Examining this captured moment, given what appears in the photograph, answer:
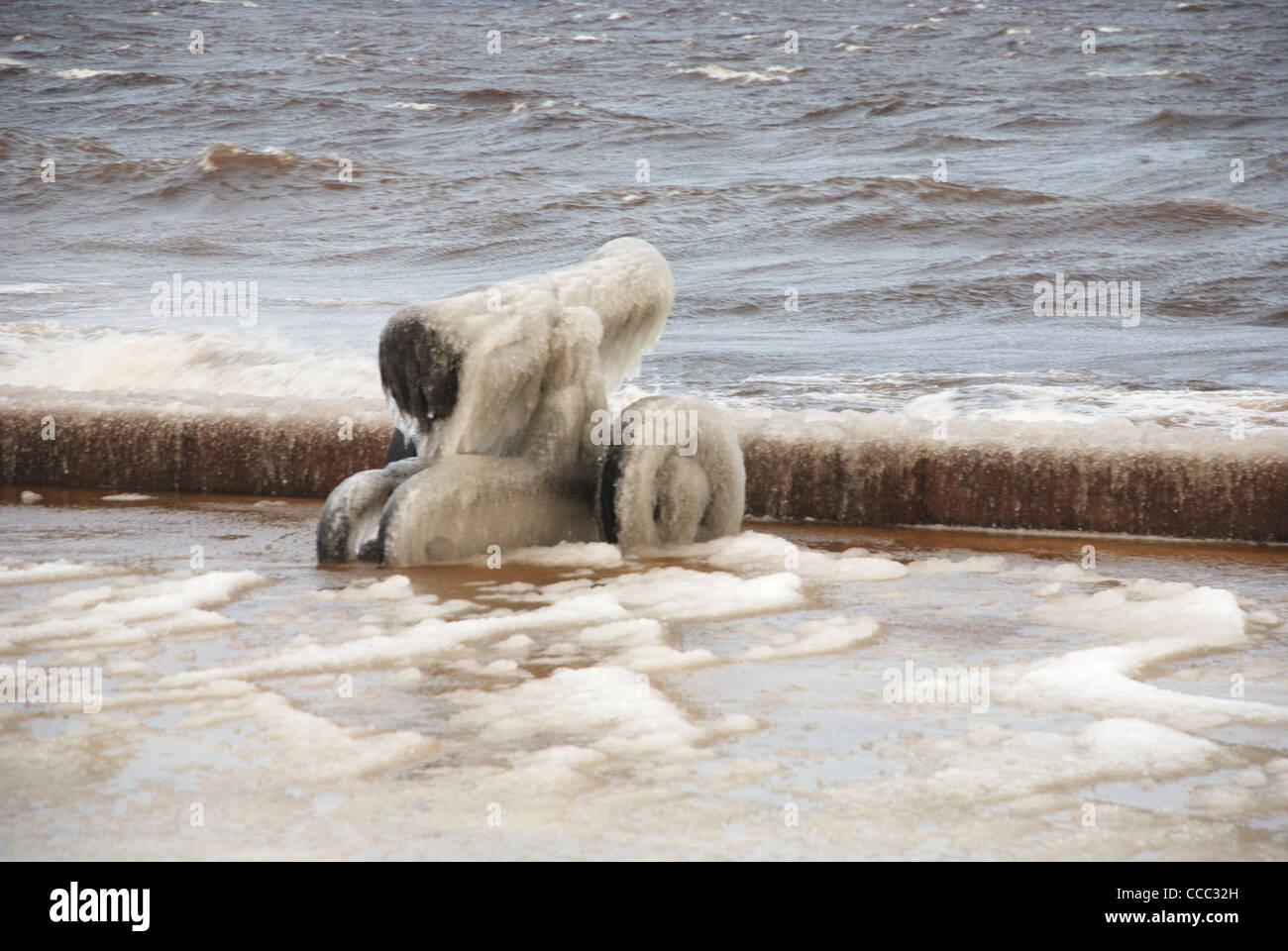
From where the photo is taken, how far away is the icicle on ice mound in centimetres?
389

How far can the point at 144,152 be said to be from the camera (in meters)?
21.0

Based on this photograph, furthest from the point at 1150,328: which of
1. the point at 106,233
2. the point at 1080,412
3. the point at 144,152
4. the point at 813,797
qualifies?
the point at 144,152

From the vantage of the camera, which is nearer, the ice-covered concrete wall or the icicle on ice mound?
the icicle on ice mound

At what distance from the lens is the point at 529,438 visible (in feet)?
13.6

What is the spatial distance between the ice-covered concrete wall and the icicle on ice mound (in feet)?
2.31

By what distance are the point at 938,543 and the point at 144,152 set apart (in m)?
18.6

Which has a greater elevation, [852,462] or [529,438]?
[529,438]

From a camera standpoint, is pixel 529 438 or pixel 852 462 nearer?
pixel 529 438

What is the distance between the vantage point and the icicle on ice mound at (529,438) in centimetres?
Answer: 389

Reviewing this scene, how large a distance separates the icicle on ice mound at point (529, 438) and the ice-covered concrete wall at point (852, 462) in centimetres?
70

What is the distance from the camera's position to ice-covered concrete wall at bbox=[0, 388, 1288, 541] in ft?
15.2

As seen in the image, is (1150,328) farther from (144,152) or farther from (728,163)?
(144,152)

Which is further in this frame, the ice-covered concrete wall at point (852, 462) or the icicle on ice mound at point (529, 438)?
the ice-covered concrete wall at point (852, 462)

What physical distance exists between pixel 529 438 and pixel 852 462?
1215 millimetres
